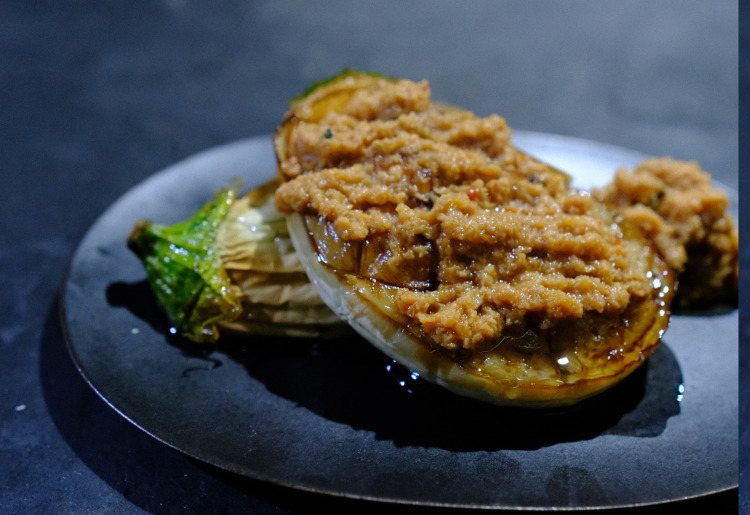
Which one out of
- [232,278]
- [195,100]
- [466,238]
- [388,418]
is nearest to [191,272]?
[232,278]

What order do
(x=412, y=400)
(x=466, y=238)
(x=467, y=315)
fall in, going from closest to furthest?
(x=467, y=315), (x=466, y=238), (x=412, y=400)

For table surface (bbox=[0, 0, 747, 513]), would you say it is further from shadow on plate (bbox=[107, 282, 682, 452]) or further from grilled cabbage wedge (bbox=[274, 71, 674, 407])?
grilled cabbage wedge (bbox=[274, 71, 674, 407])

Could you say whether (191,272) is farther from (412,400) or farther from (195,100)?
(195,100)

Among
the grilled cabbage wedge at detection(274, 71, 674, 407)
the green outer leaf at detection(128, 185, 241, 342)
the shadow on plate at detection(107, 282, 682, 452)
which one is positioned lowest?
the shadow on plate at detection(107, 282, 682, 452)

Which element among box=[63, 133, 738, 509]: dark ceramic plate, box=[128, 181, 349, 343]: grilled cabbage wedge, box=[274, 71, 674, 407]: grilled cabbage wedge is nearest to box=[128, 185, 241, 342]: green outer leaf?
box=[128, 181, 349, 343]: grilled cabbage wedge

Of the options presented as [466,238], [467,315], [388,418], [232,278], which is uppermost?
[466,238]

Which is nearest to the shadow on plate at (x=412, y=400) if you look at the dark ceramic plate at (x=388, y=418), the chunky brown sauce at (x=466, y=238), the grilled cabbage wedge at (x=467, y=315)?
the dark ceramic plate at (x=388, y=418)

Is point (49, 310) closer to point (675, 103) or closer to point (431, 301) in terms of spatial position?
point (431, 301)

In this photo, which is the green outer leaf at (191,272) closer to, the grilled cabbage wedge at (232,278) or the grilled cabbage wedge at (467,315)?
the grilled cabbage wedge at (232,278)
